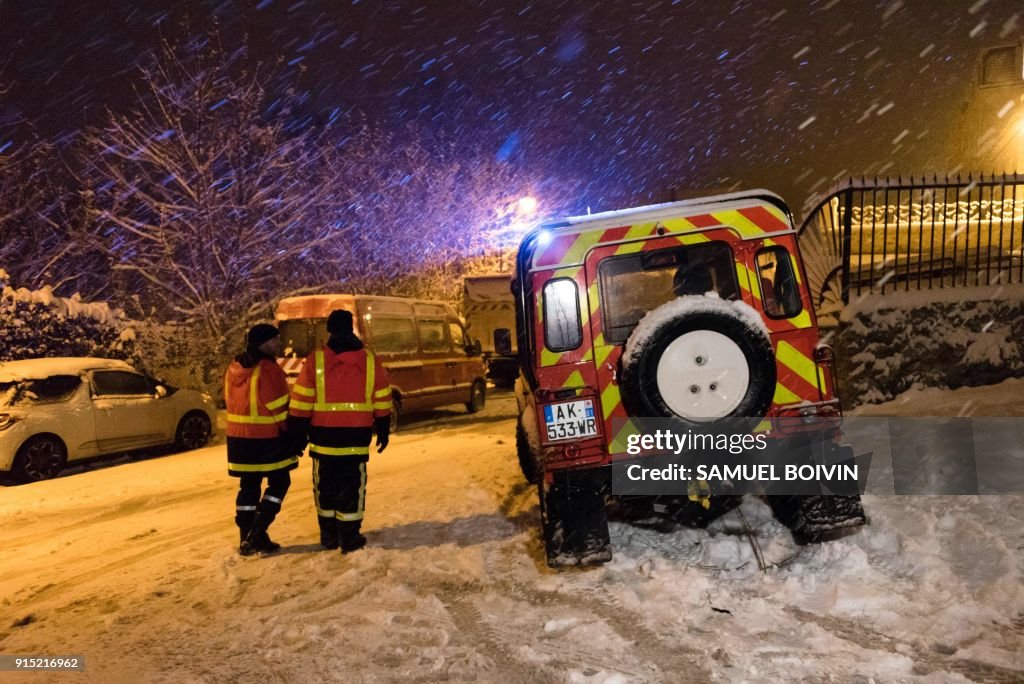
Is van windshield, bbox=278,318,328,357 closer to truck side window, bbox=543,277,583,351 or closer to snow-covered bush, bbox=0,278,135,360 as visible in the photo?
snow-covered bush, bbox=0,278,135,360

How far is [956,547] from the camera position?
4242mm

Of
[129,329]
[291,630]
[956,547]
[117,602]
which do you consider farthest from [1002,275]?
[129,329]

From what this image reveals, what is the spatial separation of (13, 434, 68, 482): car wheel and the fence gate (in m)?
10.1

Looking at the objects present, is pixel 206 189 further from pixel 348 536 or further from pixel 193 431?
pixel 348 536

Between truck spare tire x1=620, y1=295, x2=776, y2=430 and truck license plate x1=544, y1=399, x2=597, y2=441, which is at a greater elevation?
truck spare tire x1=620, y1=295, x2=776, y2=430

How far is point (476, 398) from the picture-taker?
1584 centimetres

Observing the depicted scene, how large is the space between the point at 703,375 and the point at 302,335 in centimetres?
918

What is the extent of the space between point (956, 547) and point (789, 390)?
1.28 m

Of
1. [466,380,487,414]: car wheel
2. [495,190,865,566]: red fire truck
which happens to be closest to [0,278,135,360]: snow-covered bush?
[466,380,487,414]: car wheel

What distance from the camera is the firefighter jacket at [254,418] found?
550cm

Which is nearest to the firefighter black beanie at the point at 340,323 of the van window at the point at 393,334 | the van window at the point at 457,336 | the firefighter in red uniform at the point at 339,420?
the firefighter in red uniform at the point at 339,420

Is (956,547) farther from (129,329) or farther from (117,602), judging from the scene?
(129,329)

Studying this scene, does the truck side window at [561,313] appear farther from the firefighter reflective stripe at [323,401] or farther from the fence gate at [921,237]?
the fence gate at [921,237]

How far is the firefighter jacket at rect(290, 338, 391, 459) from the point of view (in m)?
5.41
